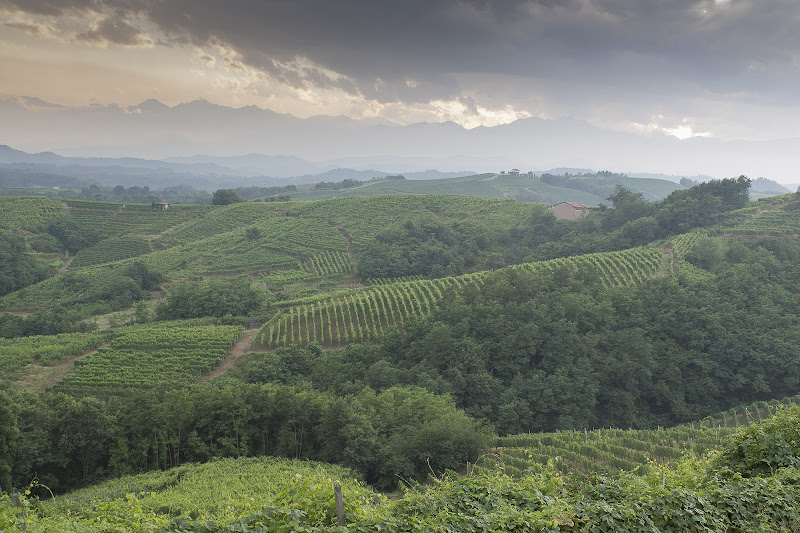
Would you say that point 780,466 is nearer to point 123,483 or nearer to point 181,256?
point 123,483

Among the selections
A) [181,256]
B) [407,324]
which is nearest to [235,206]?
[181,256]

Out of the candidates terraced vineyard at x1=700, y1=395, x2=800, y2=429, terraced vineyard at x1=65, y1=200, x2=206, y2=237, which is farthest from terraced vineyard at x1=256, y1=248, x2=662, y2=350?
terraced vineyard at x1=65, y1=200, x2=206, y2=237

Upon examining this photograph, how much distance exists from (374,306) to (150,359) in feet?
58.4

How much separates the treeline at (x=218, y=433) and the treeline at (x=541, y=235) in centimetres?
3750

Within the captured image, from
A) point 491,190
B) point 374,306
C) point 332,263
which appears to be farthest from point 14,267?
point 491,190

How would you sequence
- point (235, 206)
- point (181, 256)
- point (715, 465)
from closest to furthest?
point (715, 465) < point (181, 256) < point (235, 206)

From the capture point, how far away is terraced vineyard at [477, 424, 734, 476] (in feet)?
55.4

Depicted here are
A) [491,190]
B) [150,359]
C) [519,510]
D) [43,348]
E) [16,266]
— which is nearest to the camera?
[519,510]

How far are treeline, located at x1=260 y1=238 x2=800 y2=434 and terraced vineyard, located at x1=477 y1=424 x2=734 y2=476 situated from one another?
4926 millimetres

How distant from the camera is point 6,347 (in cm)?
3055

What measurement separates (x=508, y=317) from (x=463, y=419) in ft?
41.3

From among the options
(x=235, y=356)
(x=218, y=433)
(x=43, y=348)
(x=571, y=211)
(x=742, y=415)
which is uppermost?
(x=571, y=211)

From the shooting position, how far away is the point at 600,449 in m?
18.5

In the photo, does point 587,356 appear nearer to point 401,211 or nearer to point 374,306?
point 374,306
